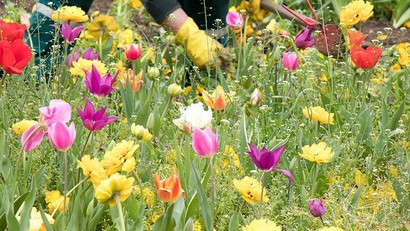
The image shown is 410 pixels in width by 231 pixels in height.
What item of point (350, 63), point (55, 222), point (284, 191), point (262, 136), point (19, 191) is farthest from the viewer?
point (350, 63)

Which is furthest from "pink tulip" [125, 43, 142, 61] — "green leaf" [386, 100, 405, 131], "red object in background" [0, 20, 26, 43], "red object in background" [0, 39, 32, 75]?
"green leaf" [386, 100, 405, 131]

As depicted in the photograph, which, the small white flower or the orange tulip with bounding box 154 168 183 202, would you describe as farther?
the small white flower

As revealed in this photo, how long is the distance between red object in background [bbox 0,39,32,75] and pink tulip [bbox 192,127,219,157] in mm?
348

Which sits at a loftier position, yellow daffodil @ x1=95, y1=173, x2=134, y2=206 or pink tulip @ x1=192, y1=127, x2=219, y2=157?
yellow daffodil @ x1=95, y1=173, x2=134, y2=206

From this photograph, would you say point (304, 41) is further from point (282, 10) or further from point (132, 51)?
point (132, 51)

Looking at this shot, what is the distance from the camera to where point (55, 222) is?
1.50 metres

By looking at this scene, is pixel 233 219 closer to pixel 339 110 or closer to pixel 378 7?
pixel 339 110

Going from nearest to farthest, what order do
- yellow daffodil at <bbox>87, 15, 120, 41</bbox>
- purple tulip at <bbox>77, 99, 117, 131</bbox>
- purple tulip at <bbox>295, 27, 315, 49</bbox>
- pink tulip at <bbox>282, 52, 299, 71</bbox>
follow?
purple tulip at <bbox>77, 99, 117, 131</bbox> < pink tulip at <bbox>282, 52, 299, 71</bbox> < purple tulip at <bbox>295, 27, 315, 49</bbox> < yellow daffodil at <bbox>87, 15, 120, 41</bbox>

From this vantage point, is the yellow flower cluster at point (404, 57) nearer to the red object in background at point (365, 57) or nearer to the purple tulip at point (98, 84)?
the red object in background at point (365, 57)

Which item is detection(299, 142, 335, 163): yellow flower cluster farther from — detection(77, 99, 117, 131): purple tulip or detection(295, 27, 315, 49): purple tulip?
detection(295, 27, 315, 49): purple tulip

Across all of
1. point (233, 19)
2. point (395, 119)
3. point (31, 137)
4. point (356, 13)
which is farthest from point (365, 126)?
point (31, 137)

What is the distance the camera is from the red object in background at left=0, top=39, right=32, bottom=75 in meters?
1.60

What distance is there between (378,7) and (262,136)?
2328 mm

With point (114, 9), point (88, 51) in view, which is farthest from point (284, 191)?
point (114, 9)
